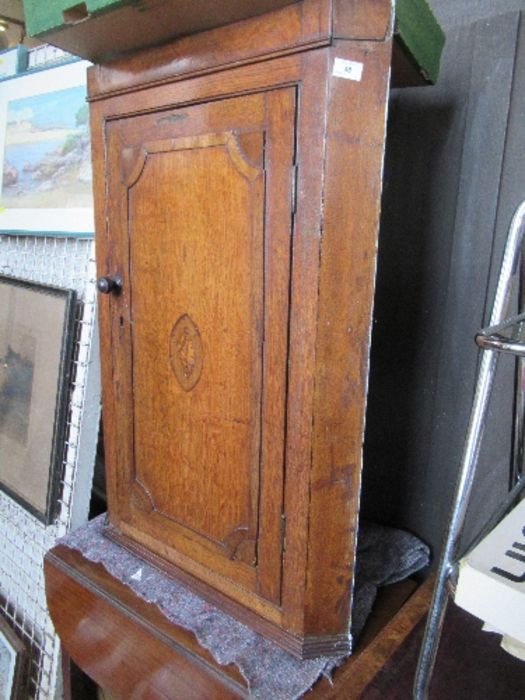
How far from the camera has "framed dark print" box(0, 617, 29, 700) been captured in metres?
1.25

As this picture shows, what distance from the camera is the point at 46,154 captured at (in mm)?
A: 1354

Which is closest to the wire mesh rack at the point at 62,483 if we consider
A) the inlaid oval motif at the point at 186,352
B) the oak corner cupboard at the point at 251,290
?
the oak corner cupboard at the point at 251,290

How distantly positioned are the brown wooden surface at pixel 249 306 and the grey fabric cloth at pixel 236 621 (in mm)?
26

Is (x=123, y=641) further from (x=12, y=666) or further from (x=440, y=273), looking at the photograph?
(x=440, y=273)

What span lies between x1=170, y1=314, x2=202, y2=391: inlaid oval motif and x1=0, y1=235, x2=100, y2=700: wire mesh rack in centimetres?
39

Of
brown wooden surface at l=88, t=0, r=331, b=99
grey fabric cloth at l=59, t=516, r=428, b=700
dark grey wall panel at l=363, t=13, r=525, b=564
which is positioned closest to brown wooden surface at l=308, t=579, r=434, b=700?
grey fabric cloth at l=59, t=516, r=428, b=700

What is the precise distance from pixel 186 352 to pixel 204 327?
0.20ft

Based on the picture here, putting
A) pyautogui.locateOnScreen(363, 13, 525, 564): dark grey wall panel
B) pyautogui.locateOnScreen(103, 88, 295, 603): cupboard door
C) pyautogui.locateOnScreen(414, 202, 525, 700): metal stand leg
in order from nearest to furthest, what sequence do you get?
pyautogui.locateOnScreen(414, 202, 525, 700): metal stand leg < pyautogui.locateOnScreen(103, 88, 295, 603): cupboard door < pyautogui.locateOnScreen(363, 13, 525, 564): dark grey wall panel

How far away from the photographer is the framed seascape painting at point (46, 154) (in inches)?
49.5

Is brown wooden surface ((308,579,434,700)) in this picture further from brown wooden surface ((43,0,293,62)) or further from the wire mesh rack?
brown wooden surface ((43,0,293,62))

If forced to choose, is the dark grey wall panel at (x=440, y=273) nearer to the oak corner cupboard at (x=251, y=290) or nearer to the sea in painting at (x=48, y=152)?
the oak corner cupboard at (x=251, y=290)

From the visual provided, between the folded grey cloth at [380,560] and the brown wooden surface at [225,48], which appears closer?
the brown wooden surface at [225,48]

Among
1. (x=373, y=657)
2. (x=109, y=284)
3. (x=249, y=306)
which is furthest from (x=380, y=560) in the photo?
(x=109, y=284)

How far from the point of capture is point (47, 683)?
3.85ft
